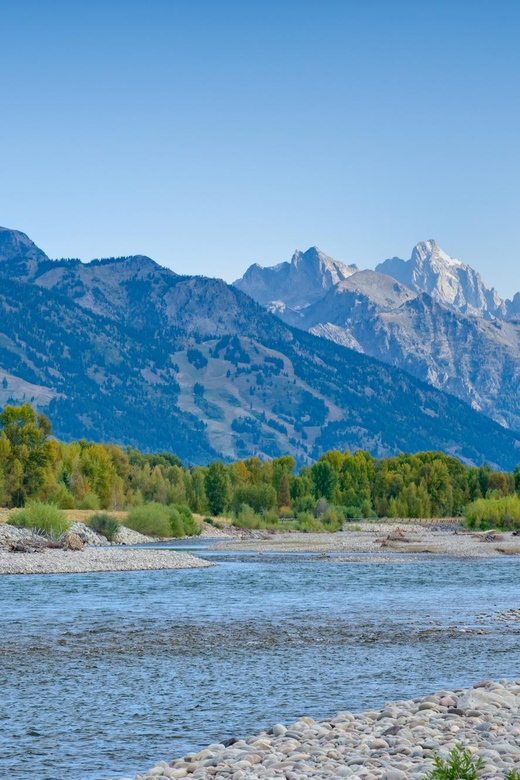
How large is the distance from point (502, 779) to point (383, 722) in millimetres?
6058

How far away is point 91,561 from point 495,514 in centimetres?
7464

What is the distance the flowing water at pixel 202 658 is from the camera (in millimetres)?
22266

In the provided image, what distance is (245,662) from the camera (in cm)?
3181

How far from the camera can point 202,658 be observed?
32500 mm

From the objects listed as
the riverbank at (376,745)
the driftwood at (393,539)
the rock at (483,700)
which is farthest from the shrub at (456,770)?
the driftwood at (393,539)

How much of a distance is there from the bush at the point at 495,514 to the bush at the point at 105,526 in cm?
5442

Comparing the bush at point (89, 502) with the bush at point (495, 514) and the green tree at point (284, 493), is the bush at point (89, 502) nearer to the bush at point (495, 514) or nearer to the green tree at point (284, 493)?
the green tree at point (284, 493)

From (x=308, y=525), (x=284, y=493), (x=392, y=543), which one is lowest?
(x=392, y=543)

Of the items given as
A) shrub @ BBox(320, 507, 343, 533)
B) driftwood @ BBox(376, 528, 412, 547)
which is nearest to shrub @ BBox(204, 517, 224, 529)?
shrub @ BBox(320, 507, 343, 533)

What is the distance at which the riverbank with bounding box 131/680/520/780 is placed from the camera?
17.1m

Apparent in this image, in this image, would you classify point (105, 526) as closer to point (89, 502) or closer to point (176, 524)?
point (176, 524)

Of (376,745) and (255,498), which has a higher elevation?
(255,498)

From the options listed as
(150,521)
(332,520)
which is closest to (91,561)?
(150,521)

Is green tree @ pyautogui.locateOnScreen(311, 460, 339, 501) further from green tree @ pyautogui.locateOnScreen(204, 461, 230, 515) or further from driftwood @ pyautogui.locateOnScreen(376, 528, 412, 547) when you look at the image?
driftwood @ pyautogui.locateOnScreen(376, 528, 412, 547)
